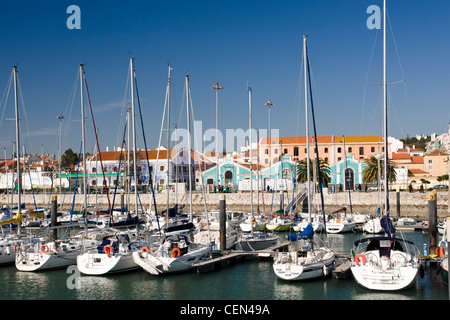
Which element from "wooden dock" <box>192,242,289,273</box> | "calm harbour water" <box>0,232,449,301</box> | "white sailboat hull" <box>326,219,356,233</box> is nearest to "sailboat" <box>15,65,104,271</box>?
"calm harbour water" <box>0,232,449,301</box>

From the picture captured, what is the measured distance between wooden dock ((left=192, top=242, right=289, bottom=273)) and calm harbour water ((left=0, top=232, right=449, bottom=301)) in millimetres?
421

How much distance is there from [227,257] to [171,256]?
374cm

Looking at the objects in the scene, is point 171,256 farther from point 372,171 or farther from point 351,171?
point 351,171

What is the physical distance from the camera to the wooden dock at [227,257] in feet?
86.2

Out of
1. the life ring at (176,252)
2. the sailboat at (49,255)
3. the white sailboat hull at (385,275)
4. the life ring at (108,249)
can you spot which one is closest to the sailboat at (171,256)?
the life ring at (176,252)

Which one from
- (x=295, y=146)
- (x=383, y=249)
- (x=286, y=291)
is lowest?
(x=286, y=291)

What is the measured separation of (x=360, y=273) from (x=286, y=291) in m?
3.47

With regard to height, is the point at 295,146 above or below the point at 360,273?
above

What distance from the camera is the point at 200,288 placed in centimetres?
2341

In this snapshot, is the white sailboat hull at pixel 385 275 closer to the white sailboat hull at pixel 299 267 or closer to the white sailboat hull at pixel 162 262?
the white sailboat hull at pixel 299 267

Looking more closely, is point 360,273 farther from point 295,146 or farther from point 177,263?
point 295,146

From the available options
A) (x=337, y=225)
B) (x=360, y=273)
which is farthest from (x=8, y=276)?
(x=337, y=225)

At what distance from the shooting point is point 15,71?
3319 centimetres

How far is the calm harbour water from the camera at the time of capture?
71.2 ft
